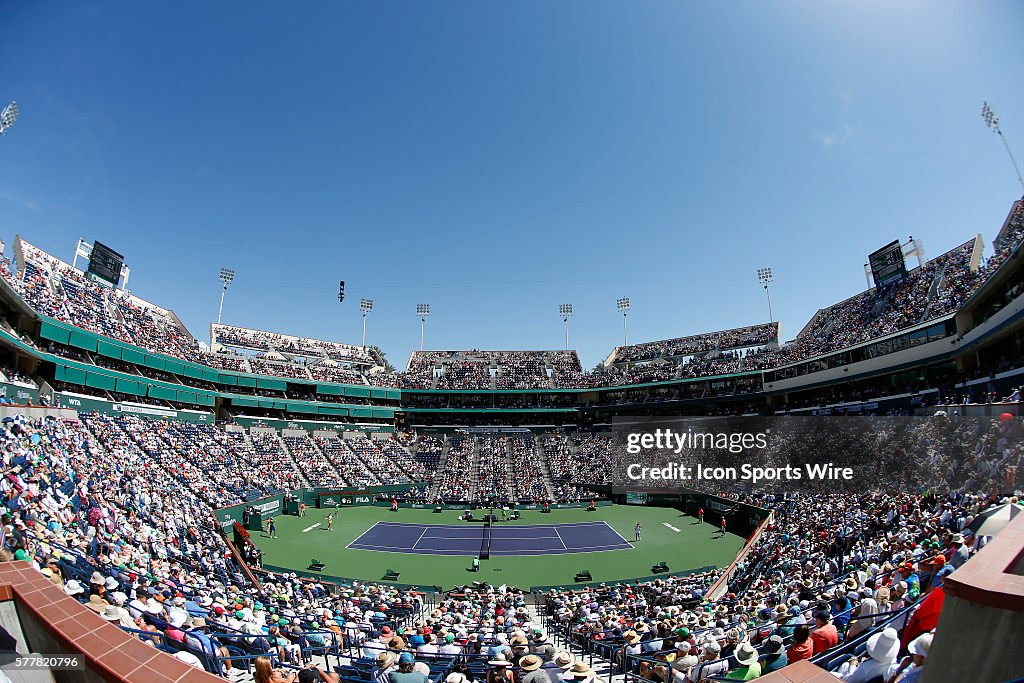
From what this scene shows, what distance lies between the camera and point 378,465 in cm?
5109

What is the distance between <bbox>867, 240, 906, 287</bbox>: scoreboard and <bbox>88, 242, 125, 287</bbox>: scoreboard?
78.0 metres

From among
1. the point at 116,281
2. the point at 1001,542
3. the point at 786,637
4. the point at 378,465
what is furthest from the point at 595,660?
the point at 116,281

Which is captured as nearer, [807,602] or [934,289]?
[807,602]

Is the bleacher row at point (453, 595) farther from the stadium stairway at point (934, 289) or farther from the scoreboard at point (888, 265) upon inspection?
the scoreboard at point (888, 265)

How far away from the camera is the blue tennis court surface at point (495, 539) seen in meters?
30.7

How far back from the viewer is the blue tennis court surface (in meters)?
30.7

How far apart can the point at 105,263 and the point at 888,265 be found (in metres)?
78.7

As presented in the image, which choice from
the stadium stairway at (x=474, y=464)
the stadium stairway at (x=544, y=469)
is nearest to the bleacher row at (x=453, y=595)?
the stadium stairway at (x=544, y=469)

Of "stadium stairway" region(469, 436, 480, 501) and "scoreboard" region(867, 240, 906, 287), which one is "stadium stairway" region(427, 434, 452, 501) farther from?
"scoreboard" region(867, 240, 906, 287)

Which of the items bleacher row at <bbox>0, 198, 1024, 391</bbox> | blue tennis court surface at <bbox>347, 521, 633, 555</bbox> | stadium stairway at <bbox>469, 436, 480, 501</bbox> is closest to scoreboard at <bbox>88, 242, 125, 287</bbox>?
bleacher row at <bbox>0, 198, 1024, 391</bbox>

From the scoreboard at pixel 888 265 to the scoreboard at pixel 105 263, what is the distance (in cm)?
7796

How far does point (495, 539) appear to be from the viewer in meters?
33.4

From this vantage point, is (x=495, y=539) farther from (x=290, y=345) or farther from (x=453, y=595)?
(x=290, y=345)

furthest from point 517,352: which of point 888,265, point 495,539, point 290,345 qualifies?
point 888,265
